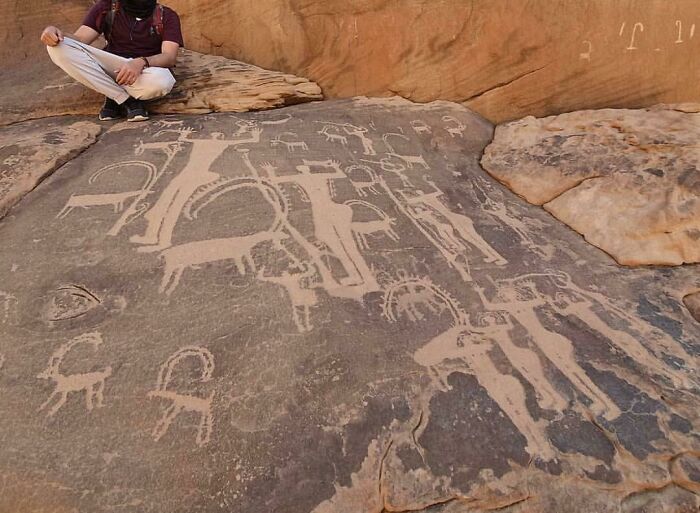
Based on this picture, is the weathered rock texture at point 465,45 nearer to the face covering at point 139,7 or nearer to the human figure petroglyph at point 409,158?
the human figure petroglyph at point 409,158

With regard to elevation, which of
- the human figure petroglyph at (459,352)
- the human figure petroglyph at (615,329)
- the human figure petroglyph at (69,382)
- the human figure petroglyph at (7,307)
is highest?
the human figure petroglyph at (7,307)

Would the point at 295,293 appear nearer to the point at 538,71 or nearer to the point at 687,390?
the point at 687,390

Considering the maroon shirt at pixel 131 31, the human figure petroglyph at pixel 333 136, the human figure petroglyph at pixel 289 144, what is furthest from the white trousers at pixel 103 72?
the human figure petroglyph at pixel 333 136

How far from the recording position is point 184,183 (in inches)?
114

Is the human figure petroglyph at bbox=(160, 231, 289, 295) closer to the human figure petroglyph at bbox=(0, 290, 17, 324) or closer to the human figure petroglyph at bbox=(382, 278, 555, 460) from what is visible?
the human figure petroglyph at bbox=(0, 290, 17, 324)

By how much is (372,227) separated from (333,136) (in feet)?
3.60

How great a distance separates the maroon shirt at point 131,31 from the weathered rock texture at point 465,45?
3.80ft

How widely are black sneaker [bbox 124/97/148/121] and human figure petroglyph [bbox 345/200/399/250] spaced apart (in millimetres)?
1692

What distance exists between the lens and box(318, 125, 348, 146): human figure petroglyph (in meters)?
3.60

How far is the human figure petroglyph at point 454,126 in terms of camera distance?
13.1ft

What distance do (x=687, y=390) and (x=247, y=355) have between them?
184 cm

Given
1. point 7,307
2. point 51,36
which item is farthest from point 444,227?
point 51,36

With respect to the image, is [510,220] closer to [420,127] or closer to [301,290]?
[420,127]

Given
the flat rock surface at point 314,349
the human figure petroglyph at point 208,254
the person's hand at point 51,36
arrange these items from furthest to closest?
the person's hand at point 51,36 < the human figure petroglyph at point 208,254 < the flat rock surface at point 314,349
